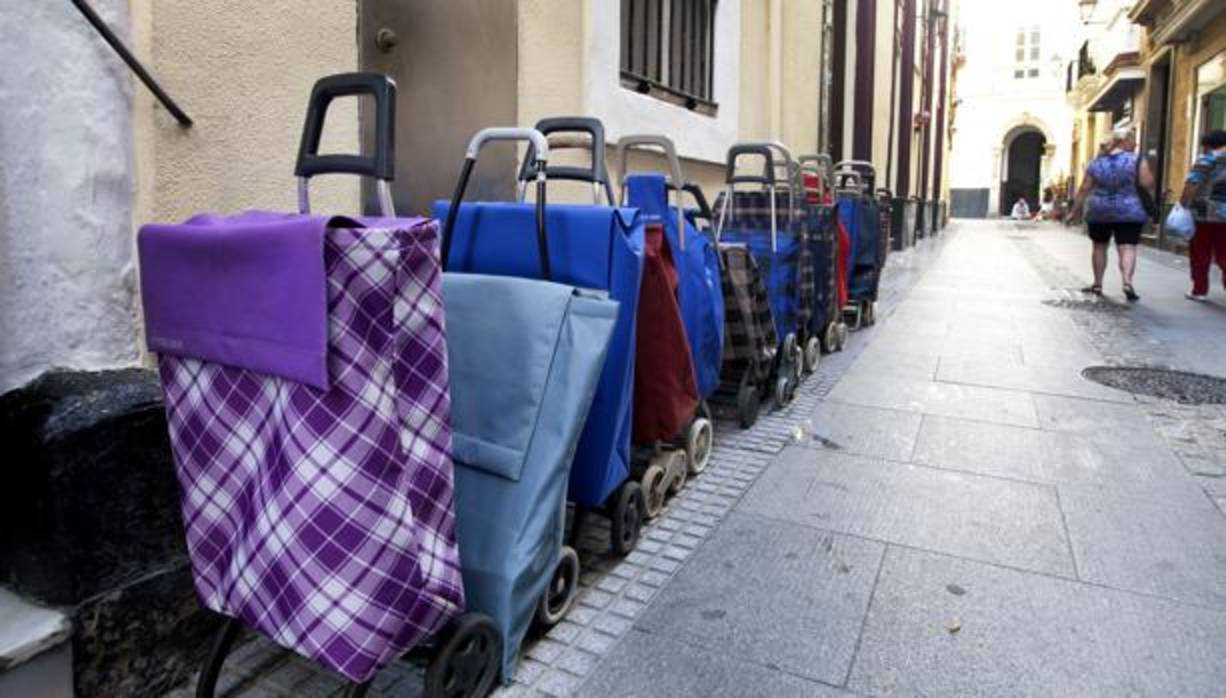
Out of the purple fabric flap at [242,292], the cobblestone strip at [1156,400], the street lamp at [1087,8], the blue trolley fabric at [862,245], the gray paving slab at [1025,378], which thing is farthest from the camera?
the street lamp at [1087,8]

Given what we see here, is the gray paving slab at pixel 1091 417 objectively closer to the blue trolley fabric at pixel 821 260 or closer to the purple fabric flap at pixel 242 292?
the blue trolley fabric at pixel 821 260

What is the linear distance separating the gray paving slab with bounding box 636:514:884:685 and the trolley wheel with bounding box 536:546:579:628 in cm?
23

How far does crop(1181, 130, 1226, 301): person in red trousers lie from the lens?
336 inches

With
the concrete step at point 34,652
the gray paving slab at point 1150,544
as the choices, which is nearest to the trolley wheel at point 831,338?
the gray paving slab at point 1150,544

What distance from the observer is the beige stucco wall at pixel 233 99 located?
2.47m

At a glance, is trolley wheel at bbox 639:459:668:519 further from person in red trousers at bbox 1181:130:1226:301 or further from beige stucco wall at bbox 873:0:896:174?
beige stucco wall at bbox 873:0:896:174

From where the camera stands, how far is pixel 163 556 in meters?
2.22

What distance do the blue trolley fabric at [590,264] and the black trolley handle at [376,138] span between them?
2.25ft

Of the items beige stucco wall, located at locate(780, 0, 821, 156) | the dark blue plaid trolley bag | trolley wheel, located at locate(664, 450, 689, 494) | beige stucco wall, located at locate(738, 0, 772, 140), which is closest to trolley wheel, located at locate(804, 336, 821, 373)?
the dark blue plaid trolley bag

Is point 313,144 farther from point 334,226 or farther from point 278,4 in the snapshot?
point 278,4

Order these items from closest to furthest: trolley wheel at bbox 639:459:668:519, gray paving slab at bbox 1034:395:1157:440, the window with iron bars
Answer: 1. trolley wheel at bbox 639:459:668:519
2. gray paving slab at bbox 1034:395:1157:440
3. the window with iron bars

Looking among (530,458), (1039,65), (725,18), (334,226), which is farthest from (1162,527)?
(1039,65)

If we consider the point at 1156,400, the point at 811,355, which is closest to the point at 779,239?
the point at 811,355

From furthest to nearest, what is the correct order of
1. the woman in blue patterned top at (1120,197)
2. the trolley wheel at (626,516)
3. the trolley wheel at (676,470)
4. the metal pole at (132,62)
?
the woman in blue patterned top at (1120,197), the trolley wheel at (676,470), the trolley wheel at (626,516), the metal pole at (132,62)
